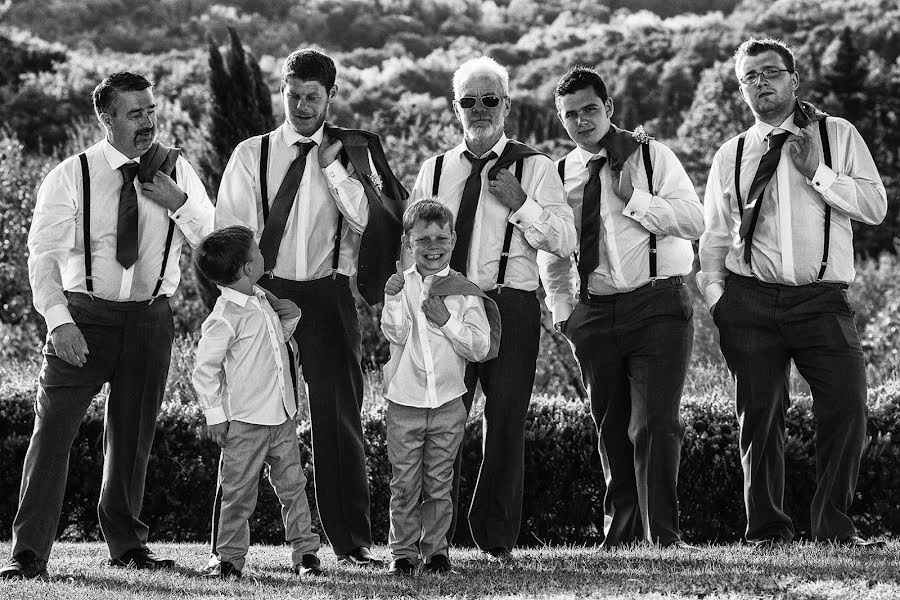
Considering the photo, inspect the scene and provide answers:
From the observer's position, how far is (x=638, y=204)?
246 inches

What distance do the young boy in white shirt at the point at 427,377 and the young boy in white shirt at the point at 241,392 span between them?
52 centimetres

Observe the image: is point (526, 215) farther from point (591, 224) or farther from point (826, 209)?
point (826, 209)

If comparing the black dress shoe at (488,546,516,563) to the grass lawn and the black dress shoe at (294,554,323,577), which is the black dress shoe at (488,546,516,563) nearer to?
the grass lawn

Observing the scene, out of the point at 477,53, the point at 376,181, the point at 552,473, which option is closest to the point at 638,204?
the point at 376,181

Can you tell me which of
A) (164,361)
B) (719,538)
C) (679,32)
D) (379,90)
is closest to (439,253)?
(164,361)

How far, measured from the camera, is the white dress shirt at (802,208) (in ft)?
19.9

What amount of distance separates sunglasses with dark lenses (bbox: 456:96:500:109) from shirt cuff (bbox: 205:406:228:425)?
1.98 meters

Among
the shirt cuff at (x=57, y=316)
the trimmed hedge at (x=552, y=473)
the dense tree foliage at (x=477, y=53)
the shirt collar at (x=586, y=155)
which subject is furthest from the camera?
the dense tree foliage at (x=477, y=53)

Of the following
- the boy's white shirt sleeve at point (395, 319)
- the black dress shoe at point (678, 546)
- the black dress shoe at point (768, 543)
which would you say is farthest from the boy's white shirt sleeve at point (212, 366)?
the black dress shoe at point (768, 543)

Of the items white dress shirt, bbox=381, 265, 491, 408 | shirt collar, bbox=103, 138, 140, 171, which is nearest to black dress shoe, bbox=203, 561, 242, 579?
white dress shirt, bbox=381, 265, 491, 408

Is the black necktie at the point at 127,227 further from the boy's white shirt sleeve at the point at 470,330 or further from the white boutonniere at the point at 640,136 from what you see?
the white boutonniere at the point at 640,136

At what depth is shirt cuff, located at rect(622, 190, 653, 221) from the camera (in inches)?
245

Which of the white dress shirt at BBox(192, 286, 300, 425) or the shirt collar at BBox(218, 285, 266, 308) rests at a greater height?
the shirt collar at BBox(218, 285, 266, 308)

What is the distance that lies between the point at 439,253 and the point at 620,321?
1214 mm
